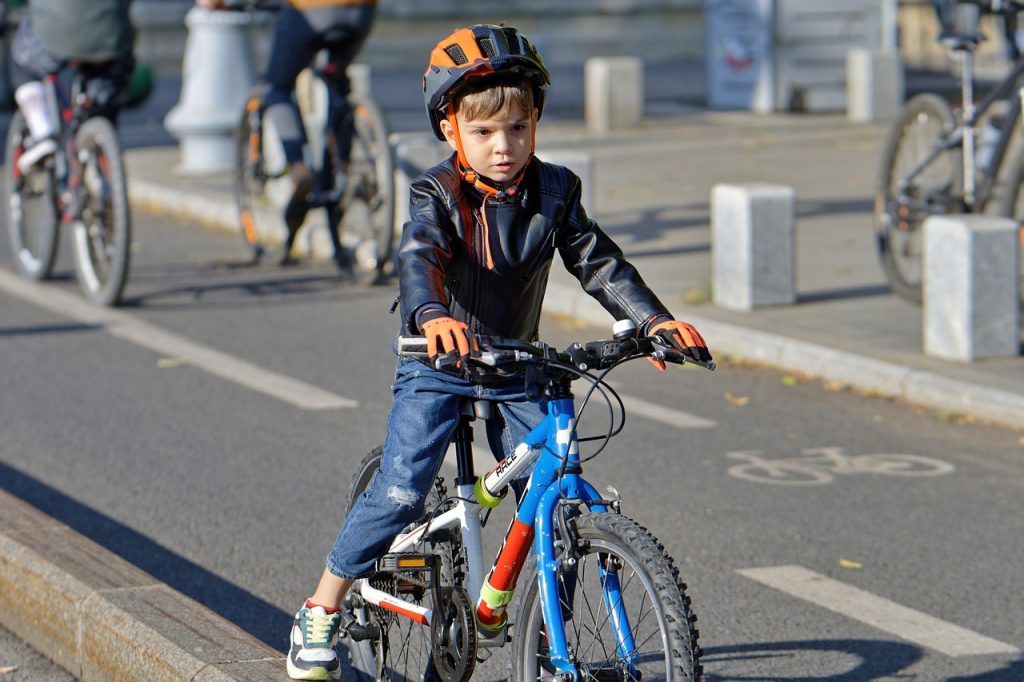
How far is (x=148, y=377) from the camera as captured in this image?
8.23m

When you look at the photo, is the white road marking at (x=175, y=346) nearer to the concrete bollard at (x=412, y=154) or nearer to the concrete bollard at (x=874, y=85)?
the concrete bollard at (x=412, y=154)

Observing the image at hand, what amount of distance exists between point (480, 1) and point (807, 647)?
2776 centimetres

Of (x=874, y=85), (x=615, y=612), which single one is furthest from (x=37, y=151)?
(x=874, y=85)

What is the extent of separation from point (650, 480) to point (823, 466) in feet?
2.24

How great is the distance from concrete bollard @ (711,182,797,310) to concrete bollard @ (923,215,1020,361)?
4.30ft

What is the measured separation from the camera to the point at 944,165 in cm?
922

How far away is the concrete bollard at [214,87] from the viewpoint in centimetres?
1481

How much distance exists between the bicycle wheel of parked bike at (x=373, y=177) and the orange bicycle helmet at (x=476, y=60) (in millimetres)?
6677

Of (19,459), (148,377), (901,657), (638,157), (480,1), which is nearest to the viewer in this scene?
(901,657)

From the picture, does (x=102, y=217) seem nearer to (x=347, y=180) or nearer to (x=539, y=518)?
(x=347, y=180)

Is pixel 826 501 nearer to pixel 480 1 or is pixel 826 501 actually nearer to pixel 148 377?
pixel 148 377

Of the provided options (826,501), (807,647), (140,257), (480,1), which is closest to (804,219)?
(140,257)

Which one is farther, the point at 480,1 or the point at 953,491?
the point at 480,1

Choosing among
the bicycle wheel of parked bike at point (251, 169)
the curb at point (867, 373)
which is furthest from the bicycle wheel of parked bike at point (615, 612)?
the bicycle wheel of parked bike at point (251, 169)
